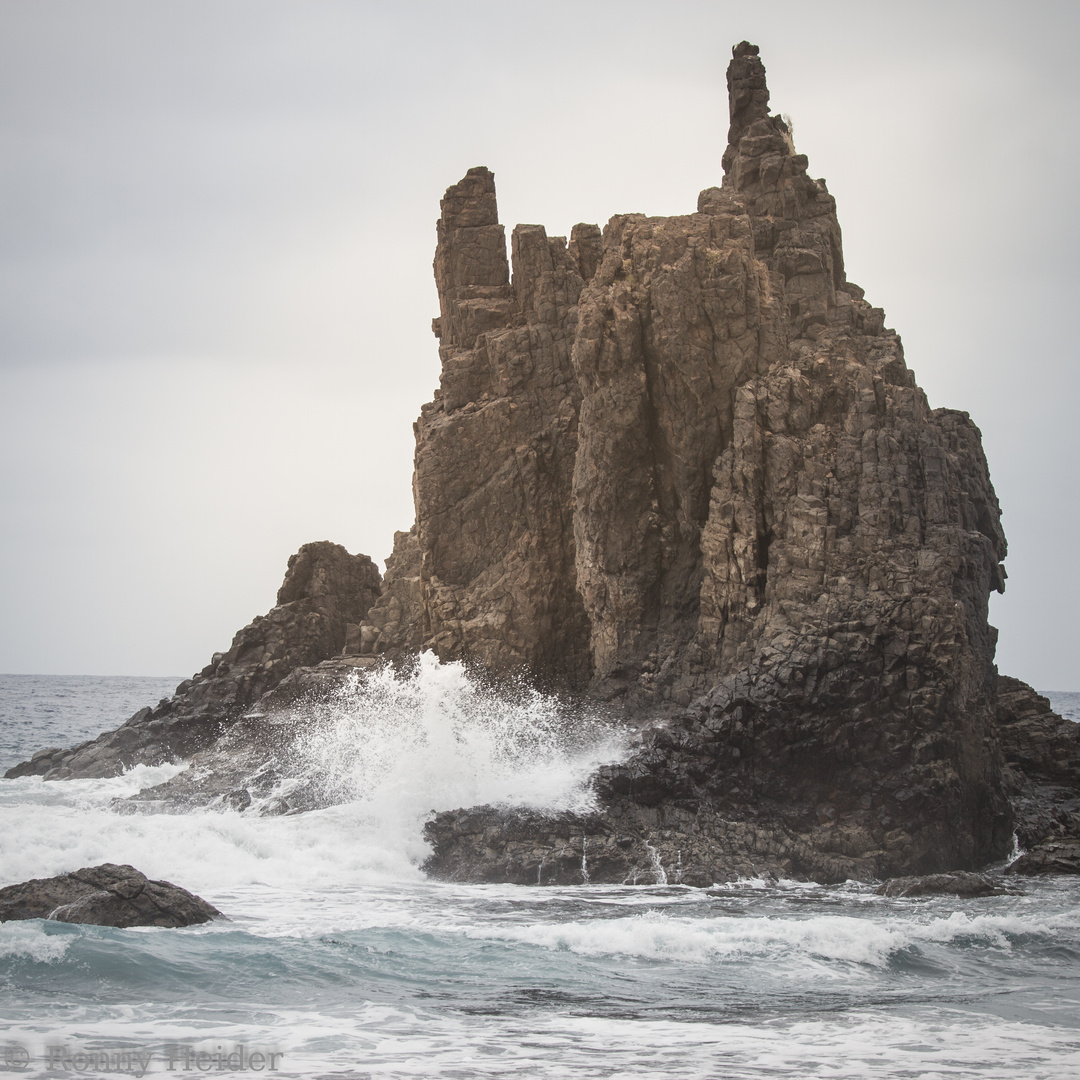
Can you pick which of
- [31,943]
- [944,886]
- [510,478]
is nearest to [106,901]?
[31,943]

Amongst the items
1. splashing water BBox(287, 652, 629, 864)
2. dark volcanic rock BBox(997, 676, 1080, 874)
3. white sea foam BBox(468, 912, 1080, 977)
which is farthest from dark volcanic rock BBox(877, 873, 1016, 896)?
splashing water BBox(287, 652, 629, 864)

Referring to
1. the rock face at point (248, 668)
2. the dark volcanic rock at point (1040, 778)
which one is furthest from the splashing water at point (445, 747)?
the dark volcanic rock at point (1040, 778)

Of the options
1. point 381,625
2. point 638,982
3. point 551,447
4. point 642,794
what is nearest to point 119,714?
point 381,625

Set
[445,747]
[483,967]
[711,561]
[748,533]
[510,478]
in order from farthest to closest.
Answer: [510,478] → [711,561] → [748,533] → [445,747] → [483,967]

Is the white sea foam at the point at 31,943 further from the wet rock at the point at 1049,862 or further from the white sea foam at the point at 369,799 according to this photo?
the wet rock at the point at 1049,862

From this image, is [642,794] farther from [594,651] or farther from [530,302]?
[530,302]

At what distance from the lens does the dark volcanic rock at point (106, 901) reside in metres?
14.7

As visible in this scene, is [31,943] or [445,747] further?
[445,747]

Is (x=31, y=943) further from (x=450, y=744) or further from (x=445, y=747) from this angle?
(x=450, y=744)

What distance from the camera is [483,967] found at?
13.7 metres

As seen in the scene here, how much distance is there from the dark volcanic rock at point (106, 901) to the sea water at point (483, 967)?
50 centimetres

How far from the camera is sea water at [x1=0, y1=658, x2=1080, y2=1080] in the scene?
10.3 m

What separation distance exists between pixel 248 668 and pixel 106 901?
20.5 metres

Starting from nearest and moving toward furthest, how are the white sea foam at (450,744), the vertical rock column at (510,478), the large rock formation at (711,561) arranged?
the large rock formation at (711,561)
the white sea foam at (450,744)
the vertical rock column at (510,478)
